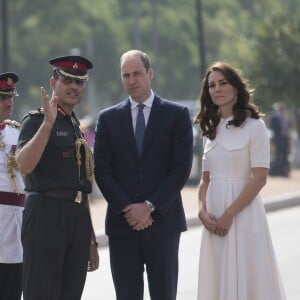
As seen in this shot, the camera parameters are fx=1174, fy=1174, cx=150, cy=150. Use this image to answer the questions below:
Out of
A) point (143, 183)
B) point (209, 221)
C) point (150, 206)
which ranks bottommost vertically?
point (209, 221)

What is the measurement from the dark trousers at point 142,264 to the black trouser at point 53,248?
56 centimetres

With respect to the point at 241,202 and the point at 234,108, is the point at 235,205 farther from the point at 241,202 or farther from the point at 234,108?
the point at 234,108

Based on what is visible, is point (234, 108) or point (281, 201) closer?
point (234, 108)

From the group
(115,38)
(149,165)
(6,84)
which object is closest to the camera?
(149,165)

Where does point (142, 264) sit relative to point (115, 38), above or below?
below

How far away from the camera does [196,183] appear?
2583cm

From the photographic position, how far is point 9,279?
732 centimetres

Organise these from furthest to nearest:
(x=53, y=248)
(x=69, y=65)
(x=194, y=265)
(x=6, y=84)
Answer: (x=194, y=265) → (x=6, y=84) → (x=69, y=65) → (x=53, y=248)

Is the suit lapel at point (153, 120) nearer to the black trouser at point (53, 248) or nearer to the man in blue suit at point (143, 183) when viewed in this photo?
the man in blue suit at point (143, 183)

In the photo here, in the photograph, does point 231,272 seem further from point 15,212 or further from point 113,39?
point 113,39

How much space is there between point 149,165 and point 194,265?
5843 millimetres

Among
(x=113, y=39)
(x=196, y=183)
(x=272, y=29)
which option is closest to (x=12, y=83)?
(x=196, y=183)

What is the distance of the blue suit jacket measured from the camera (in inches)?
280

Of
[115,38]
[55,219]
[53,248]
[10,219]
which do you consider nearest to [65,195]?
[55,219]
